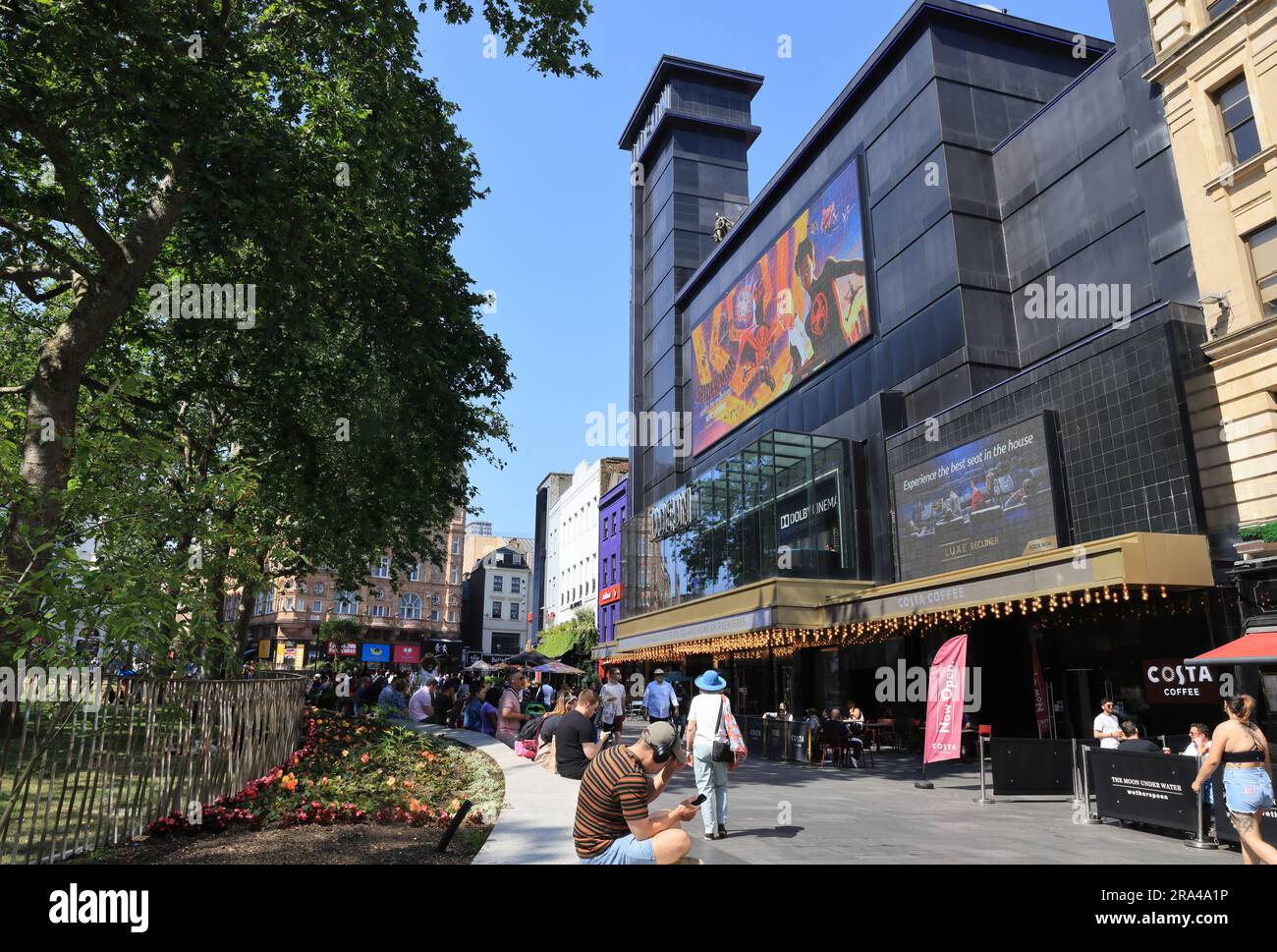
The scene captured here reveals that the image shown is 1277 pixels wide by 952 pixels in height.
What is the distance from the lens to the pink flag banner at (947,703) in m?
13.3

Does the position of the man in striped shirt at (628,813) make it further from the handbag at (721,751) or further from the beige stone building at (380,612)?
the beige stone building at (380,612)

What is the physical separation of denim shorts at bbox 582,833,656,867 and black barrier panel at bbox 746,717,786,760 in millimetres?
16281

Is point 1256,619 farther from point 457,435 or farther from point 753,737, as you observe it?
point 457,435

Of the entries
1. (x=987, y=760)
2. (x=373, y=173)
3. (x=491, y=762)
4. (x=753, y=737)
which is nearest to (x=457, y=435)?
(x=373, y=173)

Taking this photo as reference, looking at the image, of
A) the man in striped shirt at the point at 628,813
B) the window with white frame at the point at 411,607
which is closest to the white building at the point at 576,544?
the window with white frame at the point at 411,607

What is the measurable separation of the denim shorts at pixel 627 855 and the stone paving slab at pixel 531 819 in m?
0.98

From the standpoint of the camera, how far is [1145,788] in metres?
10.8

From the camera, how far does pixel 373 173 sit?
44.5ft

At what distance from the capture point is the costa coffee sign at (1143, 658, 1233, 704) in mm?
14658

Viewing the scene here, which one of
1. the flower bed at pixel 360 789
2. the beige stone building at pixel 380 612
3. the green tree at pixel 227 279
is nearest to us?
the green tree at pixel 227 279

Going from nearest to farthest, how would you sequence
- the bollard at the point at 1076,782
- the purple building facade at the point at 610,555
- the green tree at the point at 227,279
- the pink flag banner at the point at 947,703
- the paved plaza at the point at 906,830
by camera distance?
the green tree at the point at 227,279, the paved plaza at the point at 906,830, the bollard at the point at 1076,782, the pink flag banner at the point at 947,703, the purple building facade at the point at 610,555

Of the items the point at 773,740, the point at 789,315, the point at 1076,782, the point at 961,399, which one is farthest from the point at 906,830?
the point at 789,315
